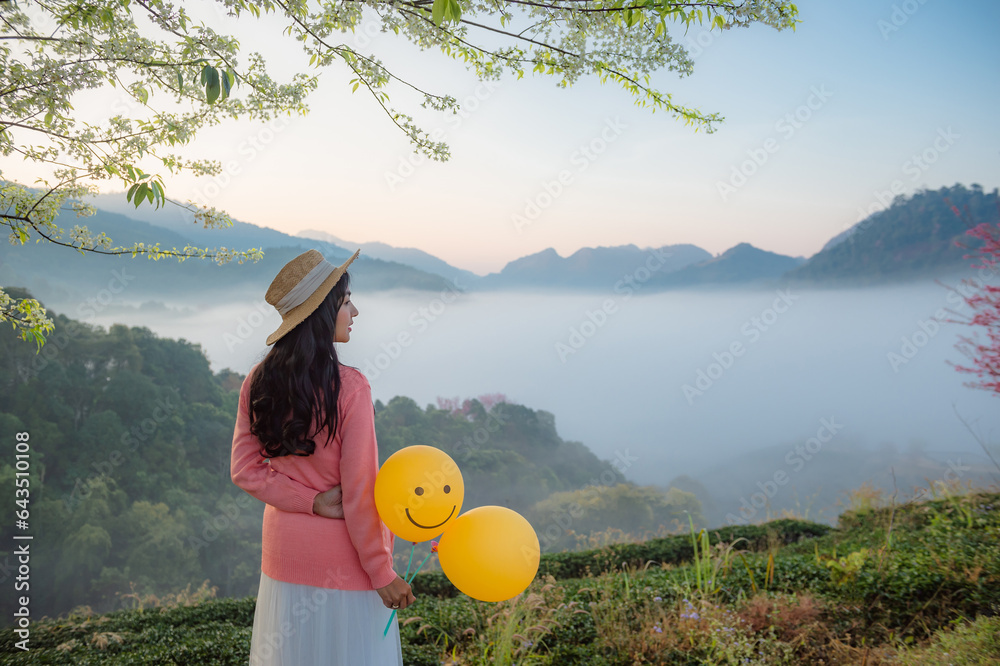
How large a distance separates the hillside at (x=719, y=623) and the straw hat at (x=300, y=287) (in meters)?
2.39

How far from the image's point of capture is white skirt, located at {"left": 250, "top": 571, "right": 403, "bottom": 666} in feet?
5.55

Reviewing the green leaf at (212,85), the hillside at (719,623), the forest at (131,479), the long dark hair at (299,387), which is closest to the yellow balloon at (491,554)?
the long dark hair at (299,387)

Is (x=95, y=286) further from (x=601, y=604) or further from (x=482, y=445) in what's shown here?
(x=601, y=604)

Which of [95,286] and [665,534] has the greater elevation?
[95,286]

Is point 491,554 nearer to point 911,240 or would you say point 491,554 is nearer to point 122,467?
point 122,467

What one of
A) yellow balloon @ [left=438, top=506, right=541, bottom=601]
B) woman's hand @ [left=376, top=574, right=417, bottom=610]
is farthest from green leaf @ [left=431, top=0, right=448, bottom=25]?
woman's hand @ [left=376, top=574, right=417, bottom=610]

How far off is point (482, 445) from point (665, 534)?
1168cm

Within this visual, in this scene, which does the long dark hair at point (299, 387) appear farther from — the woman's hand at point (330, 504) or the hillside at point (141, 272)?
the hillside at point (141, 272)

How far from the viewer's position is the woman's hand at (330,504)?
169 centimetres

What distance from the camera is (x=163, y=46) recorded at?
102 inches

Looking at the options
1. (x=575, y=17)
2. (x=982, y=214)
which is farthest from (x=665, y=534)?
(x=982, y=214)

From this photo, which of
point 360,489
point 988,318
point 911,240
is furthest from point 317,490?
point 911,240

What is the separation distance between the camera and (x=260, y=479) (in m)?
1.71

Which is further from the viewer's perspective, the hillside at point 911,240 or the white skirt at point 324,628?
the hillside at point 911,240
